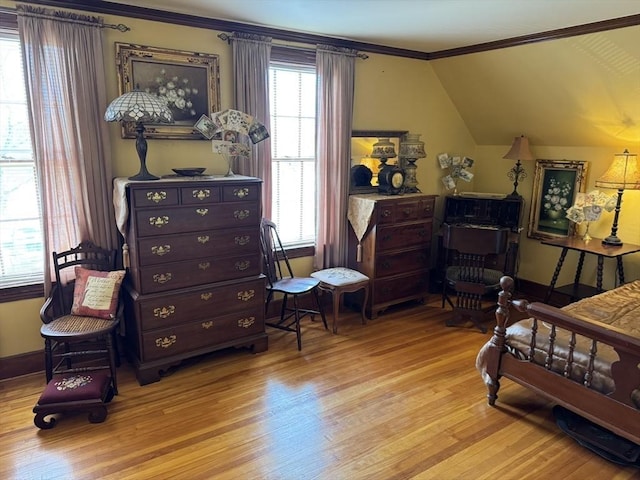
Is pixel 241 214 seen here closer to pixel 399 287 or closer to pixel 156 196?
pixel 156 196

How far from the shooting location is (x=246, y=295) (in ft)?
10.6

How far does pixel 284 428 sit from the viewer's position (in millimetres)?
2518

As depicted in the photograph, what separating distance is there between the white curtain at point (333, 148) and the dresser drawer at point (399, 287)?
0.43 m

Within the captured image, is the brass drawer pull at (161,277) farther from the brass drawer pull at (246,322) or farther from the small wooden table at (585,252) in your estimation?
→ the small wooden table at (585,252)

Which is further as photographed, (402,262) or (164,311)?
(402,262)

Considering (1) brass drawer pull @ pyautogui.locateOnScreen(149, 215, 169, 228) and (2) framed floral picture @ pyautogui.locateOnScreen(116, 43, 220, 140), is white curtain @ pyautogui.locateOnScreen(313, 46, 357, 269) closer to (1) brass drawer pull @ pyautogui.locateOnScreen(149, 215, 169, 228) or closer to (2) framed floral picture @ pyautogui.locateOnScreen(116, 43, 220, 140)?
(2) framed floral picture @ pyautogui.locateOnScreen(116, 43, 220, 140)

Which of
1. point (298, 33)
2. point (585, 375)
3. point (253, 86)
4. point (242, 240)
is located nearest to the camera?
point (585, 375)

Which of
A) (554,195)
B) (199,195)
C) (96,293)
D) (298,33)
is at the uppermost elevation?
(298,33)

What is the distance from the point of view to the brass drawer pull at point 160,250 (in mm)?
2830

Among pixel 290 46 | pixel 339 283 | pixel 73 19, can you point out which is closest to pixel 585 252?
pixel 339 283

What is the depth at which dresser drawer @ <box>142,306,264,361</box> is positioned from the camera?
9.57 ft

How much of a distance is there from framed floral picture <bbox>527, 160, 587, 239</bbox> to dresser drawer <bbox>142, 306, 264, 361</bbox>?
3.05 meters

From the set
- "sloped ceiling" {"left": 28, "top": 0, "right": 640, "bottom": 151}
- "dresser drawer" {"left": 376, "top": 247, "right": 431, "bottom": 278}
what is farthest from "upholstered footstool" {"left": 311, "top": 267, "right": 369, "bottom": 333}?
"sloped ceiling" {"left": 28, "top": 0, "right": 640, "bottom": 151}

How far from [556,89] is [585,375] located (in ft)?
8.39
